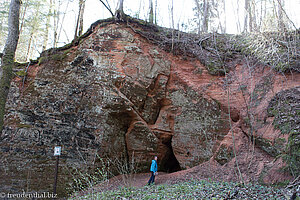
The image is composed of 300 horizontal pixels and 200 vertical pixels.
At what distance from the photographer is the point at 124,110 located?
8.51 metres

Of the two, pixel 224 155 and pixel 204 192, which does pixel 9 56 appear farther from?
pixel 224 155

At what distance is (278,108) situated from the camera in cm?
659

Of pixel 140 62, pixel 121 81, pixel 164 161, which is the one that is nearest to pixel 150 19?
pixel 140 62

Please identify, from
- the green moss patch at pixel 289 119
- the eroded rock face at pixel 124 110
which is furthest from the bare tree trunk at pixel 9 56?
the green moss patch at pixel 289 119

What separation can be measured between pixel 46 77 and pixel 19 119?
6.44 feet

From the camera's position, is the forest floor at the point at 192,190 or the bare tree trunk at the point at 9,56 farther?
the bare tree trunk at the point at 9,56

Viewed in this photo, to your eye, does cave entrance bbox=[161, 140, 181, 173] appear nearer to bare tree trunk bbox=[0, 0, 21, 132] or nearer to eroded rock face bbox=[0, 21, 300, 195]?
eroded rock face bbox=[0, 21, 300, 195]

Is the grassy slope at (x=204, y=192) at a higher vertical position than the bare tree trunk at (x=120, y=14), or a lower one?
lower

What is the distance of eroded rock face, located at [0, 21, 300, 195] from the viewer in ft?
24.0

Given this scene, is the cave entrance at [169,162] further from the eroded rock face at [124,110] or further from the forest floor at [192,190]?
the forest floor at [192,190]

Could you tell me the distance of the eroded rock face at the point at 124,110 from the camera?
730cm

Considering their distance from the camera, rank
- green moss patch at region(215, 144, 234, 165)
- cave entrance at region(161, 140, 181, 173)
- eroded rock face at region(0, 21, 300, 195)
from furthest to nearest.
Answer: cave entrance at region(161, 140, 181, 173)
eroded rock face at region(0, 21, 300, 195)
green moss patch at region(215, 144, 234, 165)

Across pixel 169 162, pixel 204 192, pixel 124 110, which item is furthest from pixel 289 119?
pixel 124 110

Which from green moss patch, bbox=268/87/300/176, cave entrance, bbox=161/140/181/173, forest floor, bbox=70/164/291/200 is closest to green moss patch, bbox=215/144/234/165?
forest floor, bbox=70/164/291/200
